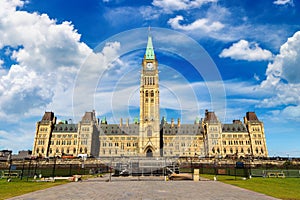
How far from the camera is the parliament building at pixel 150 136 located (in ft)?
347

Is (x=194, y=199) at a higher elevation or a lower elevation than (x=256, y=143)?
lower

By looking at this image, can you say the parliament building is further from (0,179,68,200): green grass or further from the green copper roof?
(0,179,68,200): green grass

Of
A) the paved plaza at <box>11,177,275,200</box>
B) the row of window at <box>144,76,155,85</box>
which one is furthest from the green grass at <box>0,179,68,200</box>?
the row of window at <box>144,76,155,85</box>

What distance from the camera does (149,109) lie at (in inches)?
4225

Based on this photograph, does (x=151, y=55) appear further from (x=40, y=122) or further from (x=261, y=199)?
(x=261, y=199)

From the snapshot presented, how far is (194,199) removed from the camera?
12.5m

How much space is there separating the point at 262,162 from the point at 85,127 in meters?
80.2

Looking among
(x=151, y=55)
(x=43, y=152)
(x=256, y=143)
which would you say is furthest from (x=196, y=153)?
(x=43, y=152)

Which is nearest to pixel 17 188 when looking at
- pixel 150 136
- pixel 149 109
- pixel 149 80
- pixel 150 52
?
pixel 150 136

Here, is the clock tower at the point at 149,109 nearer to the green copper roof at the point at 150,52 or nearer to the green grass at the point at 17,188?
the green copper roof at the point at 150,52

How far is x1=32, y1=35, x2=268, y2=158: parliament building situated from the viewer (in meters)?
106

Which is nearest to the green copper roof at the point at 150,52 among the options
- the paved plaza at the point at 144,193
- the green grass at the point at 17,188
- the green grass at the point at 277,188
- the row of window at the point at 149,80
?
the row of window at the point at 149,80

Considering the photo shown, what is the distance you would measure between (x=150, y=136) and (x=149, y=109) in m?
12.9


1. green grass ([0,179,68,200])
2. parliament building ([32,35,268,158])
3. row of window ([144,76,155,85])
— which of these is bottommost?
green grass ([0,179,68,200])
